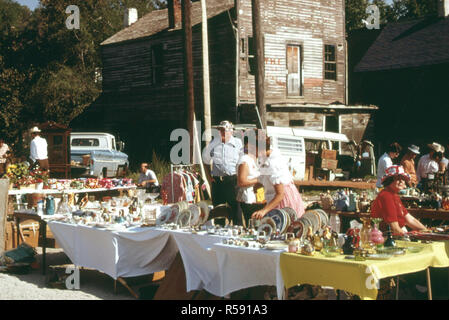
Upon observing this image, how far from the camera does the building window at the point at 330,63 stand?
28031mm

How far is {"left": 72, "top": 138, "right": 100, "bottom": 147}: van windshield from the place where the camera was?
84.0 feet

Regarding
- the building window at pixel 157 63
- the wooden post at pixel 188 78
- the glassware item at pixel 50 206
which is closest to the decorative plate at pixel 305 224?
the glassware item at pixel 50 206

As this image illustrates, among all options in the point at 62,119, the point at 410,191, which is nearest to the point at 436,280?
the point at 410,191

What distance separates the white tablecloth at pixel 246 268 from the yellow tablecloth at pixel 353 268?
15 centimetres

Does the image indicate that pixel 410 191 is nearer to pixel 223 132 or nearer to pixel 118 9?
pixel 223 132

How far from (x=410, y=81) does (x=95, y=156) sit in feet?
46.2

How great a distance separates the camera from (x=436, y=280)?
7391 mm

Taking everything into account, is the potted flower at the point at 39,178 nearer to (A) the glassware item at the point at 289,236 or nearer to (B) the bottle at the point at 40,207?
(B) the bottle at the point at 40,207

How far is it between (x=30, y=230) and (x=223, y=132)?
12.8ft

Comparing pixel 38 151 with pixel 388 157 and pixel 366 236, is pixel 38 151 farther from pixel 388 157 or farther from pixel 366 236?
pixel 366 236

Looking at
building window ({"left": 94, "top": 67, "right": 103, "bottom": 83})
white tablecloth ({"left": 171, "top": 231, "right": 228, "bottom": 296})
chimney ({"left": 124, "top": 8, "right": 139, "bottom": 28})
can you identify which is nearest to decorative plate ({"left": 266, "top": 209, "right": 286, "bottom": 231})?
white tablecloth ({"left": 171, "top": 231, "right": 228, "bottom": 296})

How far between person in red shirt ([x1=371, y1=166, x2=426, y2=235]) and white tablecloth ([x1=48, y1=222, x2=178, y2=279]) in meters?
2.35

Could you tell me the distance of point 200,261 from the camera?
6910mm
